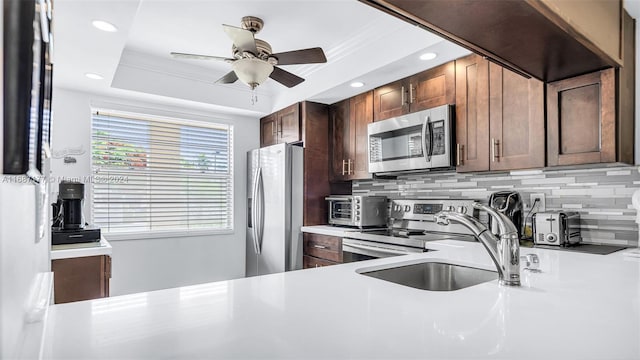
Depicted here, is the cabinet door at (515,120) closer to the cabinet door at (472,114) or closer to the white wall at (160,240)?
the cabinet door at (472,114)

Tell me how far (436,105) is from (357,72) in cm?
69

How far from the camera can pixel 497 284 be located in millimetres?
1178

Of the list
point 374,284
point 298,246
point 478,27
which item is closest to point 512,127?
point 478,27

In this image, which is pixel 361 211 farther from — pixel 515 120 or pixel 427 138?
pixel 515 120

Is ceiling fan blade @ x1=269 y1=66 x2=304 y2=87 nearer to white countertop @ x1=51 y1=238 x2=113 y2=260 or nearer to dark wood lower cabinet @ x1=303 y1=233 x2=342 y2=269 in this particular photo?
dark wood lower cabinet @ x1=303 y1=233 x2=342 y2=269

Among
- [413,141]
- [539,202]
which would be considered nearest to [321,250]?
[413,141]

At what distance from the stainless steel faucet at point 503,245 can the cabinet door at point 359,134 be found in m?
2.17

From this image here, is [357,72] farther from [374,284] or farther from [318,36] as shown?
[374,284]

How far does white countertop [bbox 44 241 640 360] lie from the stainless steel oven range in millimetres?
1415

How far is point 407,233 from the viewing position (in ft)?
9.89

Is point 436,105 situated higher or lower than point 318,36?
lower

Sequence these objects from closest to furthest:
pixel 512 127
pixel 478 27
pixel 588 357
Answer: pixel 588 357 → pixel 478 27 → pixel 512 127

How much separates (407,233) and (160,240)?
2510mm

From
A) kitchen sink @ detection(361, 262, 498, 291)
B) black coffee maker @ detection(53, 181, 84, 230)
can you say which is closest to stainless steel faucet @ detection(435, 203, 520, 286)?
kitchen sink @ detection(361, 262, 498, 291)
